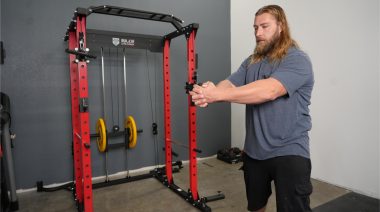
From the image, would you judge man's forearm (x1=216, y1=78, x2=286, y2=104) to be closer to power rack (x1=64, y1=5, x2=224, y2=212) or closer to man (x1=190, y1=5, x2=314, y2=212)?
man (x1=190, y1=5, x2=314, y2=212)

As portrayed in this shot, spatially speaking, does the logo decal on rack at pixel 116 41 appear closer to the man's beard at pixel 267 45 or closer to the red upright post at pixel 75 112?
the red upright post at pixel 75 112

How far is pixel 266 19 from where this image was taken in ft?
4.70

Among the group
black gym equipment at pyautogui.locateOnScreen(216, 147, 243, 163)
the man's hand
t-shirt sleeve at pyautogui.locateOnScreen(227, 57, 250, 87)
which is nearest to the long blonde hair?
t-shirt sleeve at pyautogui.locateOnScreen(227, 57, 250, 87)

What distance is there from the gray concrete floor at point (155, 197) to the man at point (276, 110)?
124 cm

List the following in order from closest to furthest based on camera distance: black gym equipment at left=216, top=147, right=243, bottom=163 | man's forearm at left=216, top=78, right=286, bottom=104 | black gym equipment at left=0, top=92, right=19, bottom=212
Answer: man's forearm at left=216, top=78, right=286, bottom=104
black gym equipment at left=0, top=92, right=19, bottom=212
black gym equipment at left=216, top=147, right=243, bottom=163

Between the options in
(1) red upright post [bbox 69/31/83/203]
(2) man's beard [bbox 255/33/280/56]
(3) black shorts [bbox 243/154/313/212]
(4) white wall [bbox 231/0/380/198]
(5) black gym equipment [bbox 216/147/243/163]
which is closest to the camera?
(3) black shorts [bbox 243/154/313/212]

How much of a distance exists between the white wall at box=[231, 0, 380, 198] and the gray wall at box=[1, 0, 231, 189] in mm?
1577

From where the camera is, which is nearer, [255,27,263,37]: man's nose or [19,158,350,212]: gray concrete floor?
[255,27,263,37]: man's nose

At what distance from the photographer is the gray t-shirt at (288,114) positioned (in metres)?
1.25

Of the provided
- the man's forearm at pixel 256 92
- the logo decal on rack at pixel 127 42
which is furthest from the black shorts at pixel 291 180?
the logo decal on rack at pixel 127 42

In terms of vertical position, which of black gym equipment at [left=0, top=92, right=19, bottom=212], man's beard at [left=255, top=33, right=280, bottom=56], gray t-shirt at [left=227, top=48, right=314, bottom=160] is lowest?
black gym equipment at [left=0, top=92, right=19, bottom=212]

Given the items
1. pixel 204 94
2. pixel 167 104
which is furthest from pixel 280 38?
pixel 167 104

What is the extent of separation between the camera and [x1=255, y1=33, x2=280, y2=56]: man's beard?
1.44 metres

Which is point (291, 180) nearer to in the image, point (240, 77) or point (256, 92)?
point (256, 92)
